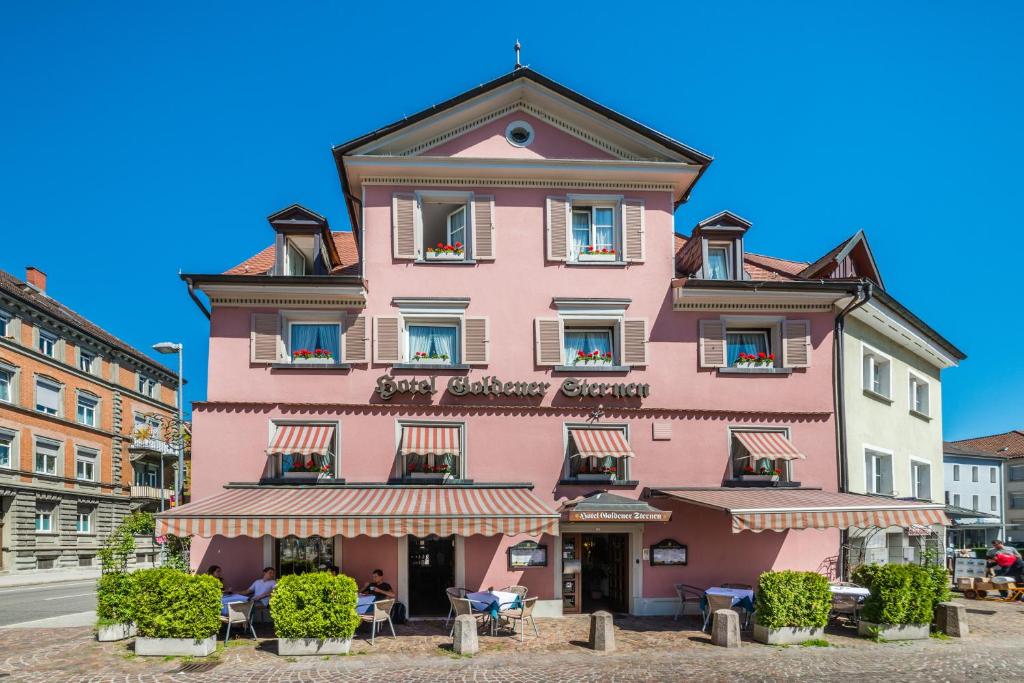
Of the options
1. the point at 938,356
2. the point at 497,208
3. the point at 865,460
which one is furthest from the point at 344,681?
the point at 938,356

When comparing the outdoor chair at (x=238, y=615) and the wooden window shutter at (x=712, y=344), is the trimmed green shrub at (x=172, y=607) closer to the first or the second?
the outdoor chair at (x=238, y=615)

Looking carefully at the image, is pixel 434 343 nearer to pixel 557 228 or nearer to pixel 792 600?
pixel 557 228

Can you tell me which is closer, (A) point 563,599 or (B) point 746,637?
(B) point 746,637

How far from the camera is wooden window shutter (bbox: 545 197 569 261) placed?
64.8 feet

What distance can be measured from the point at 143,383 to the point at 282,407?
46118 mm

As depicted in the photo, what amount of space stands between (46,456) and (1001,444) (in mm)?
88675

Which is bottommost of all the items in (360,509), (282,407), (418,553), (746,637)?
(746,637)

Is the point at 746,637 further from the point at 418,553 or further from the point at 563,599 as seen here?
the point at 418,553

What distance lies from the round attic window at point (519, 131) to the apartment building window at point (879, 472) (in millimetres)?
13090

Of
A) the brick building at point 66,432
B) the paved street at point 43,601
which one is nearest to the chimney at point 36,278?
the brick building at point 66,432

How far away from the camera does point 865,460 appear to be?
70.2 feet

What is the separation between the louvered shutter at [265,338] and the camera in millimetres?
18828

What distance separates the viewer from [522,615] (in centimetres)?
1598

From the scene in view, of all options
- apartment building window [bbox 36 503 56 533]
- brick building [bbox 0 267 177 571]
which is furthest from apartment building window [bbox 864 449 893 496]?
apartment building window [bbox 36 503 56 533]
